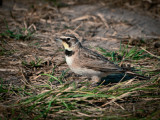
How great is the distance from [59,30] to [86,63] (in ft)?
11.6

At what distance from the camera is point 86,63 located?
5.09 meters

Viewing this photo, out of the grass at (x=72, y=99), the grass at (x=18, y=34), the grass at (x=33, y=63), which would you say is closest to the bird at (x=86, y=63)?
the grass at (x=72, y=99)

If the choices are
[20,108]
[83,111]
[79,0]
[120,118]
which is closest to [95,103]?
[83,111]

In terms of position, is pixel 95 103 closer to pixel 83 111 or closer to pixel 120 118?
pixel 83 111

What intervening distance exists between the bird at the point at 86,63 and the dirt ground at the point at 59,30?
1.84 ft

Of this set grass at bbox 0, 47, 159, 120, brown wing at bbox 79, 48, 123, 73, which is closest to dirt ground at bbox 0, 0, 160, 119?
grass at bbox 0, 47, 159, 120

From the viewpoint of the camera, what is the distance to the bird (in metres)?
5.03

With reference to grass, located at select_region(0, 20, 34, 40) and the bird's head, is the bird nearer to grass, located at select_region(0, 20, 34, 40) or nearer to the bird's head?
the bird's head

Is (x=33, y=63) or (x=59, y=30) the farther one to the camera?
(x=59, y=30)

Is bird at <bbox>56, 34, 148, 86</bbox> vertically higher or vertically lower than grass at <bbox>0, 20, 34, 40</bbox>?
lower

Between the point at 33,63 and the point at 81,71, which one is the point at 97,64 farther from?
the point at 33,63

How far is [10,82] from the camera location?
4.93 m

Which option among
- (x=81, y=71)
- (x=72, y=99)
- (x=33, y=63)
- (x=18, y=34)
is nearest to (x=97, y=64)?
(x=81, y=71)

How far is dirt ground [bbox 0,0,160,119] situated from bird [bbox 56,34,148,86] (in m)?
0.56
